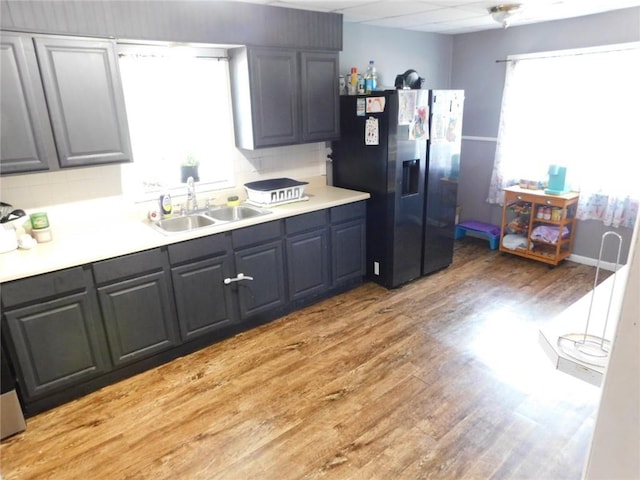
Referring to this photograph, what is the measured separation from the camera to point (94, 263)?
2.33 m

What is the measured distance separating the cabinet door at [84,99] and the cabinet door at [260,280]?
107cm

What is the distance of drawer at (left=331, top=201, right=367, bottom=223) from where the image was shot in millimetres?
3441

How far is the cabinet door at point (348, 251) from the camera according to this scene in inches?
139

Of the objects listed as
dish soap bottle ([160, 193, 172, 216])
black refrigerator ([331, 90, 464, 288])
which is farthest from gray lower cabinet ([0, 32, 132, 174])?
black refrigerator ([331, 90, 464, 288])

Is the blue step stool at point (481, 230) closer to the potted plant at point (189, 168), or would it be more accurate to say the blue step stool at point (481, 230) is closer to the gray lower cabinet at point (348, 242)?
the gray lower cabinet at point (348, 242)

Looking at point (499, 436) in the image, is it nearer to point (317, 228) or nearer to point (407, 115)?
point (317, 228)

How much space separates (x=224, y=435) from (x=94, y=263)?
3.85 ft

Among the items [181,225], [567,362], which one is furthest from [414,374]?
→ [181,225]

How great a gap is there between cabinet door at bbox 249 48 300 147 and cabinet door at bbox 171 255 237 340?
1023mm

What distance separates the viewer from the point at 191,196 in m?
3.15

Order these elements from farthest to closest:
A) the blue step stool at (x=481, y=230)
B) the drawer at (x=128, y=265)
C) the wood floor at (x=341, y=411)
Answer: the blue step stool at (x=481, y=230), the drawer at (x=128, y=265), the wood floor at (x=341, y=411)

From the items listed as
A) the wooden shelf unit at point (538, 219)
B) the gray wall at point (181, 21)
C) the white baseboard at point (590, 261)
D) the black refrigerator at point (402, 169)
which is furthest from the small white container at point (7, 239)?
the white baseboard at point (590, 261)

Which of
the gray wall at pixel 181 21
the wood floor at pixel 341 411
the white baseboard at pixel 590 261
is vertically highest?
the gray wall at pixel 181 21

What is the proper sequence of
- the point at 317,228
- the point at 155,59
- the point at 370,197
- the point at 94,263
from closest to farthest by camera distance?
the point at 94,263 → the point at 155,59 → the point at 317,228 → the point at 370,197
